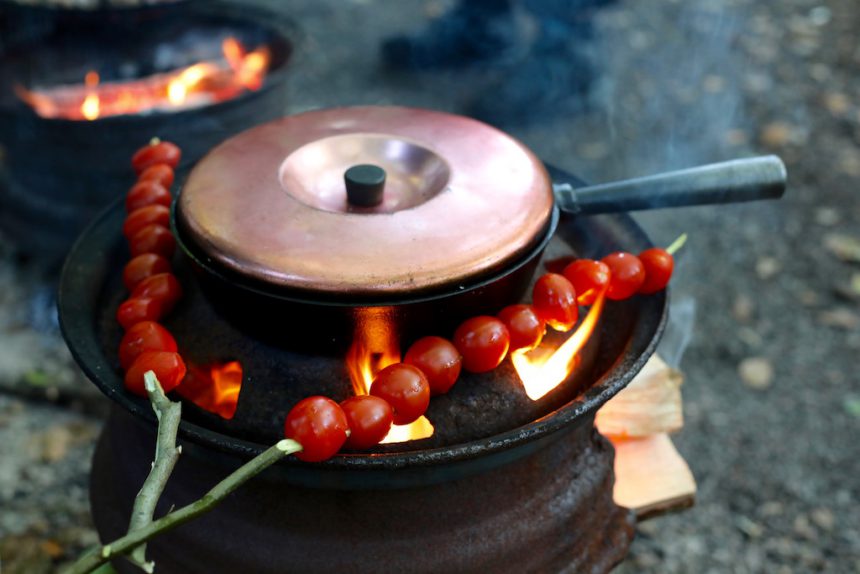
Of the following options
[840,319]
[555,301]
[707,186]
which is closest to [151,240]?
[555,301]

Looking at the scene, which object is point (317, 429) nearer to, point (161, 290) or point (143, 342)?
point (143, 342)

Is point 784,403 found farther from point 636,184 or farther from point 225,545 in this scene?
point 225,545

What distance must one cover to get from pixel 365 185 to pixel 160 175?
0.76 m

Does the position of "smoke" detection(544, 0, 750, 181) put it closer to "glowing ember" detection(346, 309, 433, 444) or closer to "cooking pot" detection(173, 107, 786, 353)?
"cooking pot" detection(173, 107, 786, 353)

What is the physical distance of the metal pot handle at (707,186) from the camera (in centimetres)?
198

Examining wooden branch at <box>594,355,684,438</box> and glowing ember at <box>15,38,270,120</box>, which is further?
glowing ember at <box>15,38,270,120</box>

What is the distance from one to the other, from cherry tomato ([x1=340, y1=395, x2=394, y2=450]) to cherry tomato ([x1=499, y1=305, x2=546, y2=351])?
379 millimetres

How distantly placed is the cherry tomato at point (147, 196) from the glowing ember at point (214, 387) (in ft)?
1.72

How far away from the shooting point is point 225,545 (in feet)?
6.11

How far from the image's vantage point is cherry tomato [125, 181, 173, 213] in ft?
7.05

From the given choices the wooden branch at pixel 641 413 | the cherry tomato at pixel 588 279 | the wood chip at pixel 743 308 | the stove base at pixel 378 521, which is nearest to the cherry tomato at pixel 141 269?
the stove base at pixel 378 521

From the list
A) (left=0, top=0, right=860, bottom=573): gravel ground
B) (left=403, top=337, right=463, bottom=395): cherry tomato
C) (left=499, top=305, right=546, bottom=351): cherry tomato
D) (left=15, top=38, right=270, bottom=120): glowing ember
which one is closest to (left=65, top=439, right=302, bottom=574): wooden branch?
(left=403, top=337, right=463, bottom=395): cherry tomato

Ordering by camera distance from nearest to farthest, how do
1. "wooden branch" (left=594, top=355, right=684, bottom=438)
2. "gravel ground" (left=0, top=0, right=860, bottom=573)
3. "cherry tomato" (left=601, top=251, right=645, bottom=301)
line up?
"cherry tomato" (left=601, top=251, right=645, bottom=301)
"wooden branch" (left=594, top=355, right=684, bottom=438)
"gravel ground" (left=0, top=0, right=860, bottom=573)

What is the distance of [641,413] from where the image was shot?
2564 millimetres
